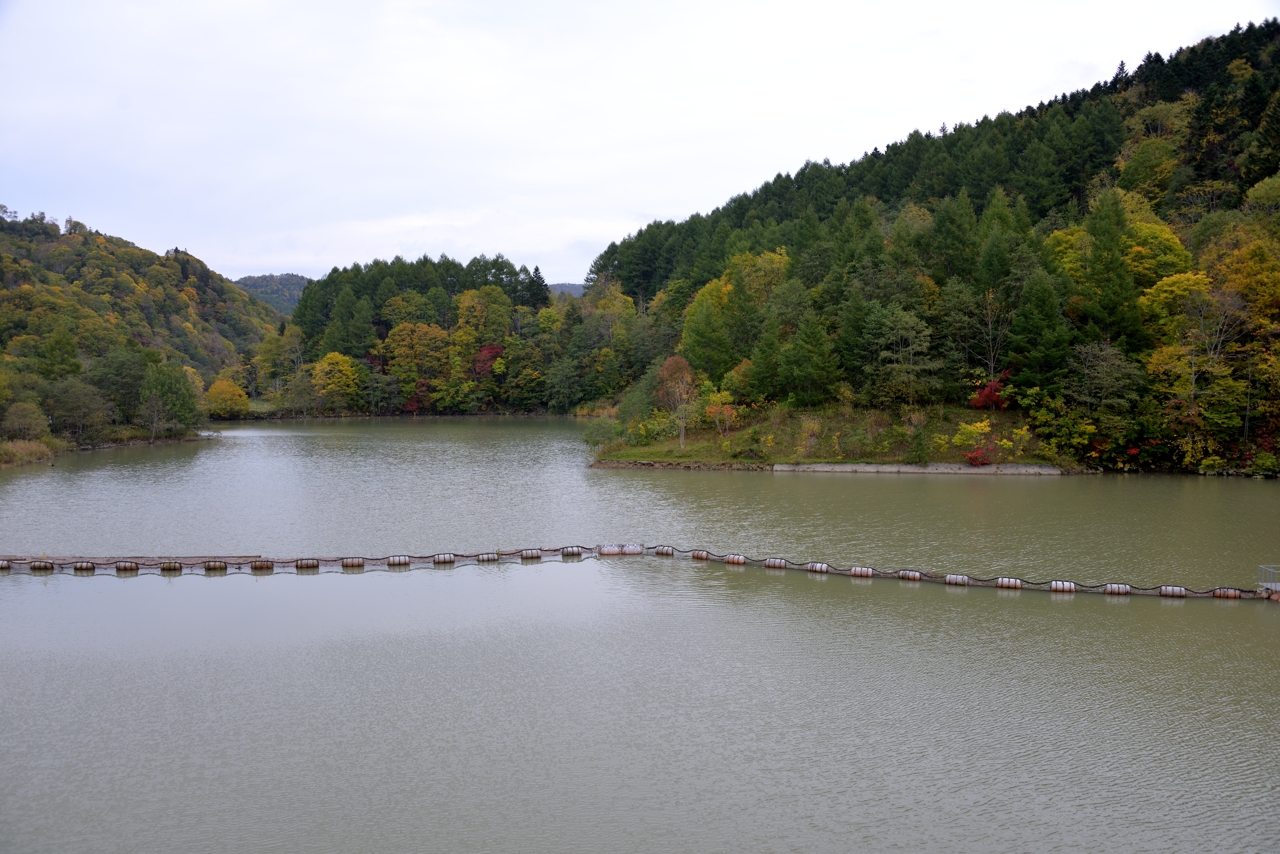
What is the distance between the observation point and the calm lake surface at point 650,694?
31.7 feet

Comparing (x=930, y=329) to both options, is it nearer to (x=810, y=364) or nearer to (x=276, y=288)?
(x=810, y=364)

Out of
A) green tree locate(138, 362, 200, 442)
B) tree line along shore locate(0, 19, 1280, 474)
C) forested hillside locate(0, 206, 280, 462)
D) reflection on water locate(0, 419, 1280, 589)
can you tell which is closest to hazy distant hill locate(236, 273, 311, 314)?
forested hillside locate(0, 206, 280, 462)

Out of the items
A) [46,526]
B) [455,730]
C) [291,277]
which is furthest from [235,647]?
[291,277]

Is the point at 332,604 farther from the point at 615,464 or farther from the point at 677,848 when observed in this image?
the point at 615,464

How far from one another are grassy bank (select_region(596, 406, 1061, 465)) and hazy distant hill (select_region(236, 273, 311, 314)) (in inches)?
5709

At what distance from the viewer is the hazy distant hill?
561ft

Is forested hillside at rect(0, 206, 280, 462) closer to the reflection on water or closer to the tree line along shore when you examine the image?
the tree line along shore

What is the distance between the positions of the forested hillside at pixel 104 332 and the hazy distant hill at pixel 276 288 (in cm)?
5475

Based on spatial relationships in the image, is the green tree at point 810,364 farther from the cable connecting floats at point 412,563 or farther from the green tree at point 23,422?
the green tree at point 23,422

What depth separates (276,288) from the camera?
182m

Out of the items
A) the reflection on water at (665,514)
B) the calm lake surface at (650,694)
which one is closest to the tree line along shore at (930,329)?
the reflection on water at (665,514)

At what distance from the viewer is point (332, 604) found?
18.4 metres

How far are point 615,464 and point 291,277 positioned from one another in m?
180

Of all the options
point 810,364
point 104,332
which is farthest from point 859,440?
point 104,332
